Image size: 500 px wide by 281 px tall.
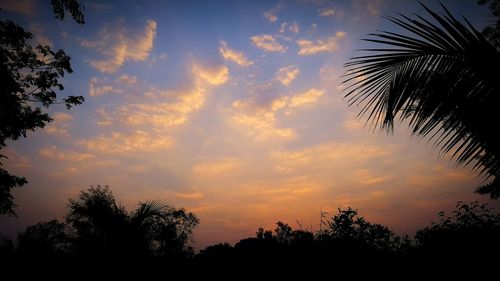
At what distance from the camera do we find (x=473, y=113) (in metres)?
1.82

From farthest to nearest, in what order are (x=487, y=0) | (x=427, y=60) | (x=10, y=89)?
1. (x=487, y=0)
2. (x=10, y=89)
3. (x=427, y=60)

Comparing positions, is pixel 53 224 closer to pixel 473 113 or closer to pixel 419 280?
pixel 419 280

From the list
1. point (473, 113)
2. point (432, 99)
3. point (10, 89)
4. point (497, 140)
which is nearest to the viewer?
point (497, 140)

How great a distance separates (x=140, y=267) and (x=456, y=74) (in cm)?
967

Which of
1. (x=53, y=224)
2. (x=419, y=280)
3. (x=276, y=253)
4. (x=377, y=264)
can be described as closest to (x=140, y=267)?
(x=276, y=253)

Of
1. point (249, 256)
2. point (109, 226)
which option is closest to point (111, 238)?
point (109, 226)

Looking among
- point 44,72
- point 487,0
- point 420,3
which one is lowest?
point 420,3

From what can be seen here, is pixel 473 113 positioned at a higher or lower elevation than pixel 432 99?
lower

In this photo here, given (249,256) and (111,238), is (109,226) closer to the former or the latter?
(111,238)

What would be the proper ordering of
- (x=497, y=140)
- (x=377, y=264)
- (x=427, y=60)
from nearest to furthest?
(x=497, y=140)
(x=427, y=60)
(x=377, y=264)

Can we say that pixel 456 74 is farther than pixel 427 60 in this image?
No

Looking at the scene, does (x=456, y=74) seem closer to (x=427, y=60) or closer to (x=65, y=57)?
(x=427, y=60)

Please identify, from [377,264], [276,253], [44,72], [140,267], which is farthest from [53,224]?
[377,264]

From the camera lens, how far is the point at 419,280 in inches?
283
